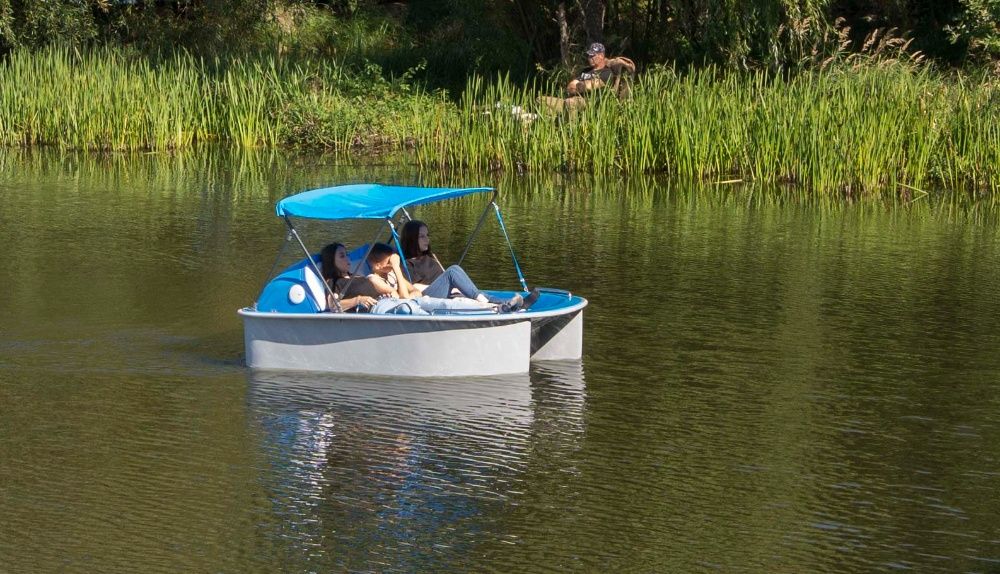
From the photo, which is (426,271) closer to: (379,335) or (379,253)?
→ (379,253)

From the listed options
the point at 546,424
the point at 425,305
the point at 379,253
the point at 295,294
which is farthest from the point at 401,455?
the point at 379,253

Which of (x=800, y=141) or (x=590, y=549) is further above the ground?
(x=800, y=141)

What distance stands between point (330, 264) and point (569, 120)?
10.8 m

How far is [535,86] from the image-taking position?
24.7 meters

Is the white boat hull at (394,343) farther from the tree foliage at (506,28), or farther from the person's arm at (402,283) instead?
the tree foliage at (506,28)

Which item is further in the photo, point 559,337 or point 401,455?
point 559,337

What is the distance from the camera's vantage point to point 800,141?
19328 millimetres

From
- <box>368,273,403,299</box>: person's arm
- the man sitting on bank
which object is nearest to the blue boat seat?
<box>368,273,403,299</box>: person's arm

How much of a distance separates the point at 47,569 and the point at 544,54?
2213cm

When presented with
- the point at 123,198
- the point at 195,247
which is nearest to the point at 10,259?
the point at 195,247

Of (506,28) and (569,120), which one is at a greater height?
(506,28)

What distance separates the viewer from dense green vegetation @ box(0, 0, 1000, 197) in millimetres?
19250

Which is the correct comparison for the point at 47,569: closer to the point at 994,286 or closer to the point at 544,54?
the point at 994,286

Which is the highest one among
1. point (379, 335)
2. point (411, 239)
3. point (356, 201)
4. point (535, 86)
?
point (535, 86)
